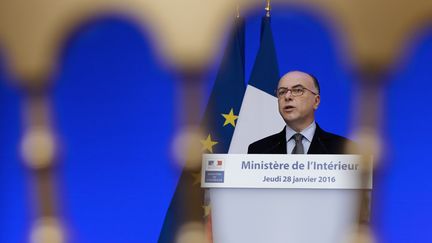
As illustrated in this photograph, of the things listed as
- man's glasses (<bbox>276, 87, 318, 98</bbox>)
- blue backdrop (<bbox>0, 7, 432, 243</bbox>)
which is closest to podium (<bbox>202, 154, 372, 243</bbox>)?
blue backdrop (<bbox>0, 7, 432, 243</bbox>)

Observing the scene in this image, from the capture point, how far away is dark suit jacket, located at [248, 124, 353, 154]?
7.58ft

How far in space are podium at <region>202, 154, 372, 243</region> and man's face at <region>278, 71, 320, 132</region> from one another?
0.15 metres

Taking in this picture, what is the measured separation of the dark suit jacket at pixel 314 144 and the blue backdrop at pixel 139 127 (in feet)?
0.14

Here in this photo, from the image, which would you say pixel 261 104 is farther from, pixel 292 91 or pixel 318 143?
pixel 318 143

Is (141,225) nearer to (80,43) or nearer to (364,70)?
(80,43)

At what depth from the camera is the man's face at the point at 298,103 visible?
2.35 metres

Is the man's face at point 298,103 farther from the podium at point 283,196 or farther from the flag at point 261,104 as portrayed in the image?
the podium at point 283,196

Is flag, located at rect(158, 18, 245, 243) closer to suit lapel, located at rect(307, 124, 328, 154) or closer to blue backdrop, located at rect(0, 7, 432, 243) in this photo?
blue backdrop, located at rect(0, 7, 432, 243)

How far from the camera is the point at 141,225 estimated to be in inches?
93.1

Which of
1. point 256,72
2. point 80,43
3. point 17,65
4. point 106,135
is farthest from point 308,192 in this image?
point 17,65

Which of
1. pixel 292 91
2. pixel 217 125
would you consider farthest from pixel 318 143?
pixel 217 125

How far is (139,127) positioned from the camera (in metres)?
2.39

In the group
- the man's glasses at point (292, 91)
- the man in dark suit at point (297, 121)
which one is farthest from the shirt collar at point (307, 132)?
the man's glasses at point (292, 91)

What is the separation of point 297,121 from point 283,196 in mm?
322
